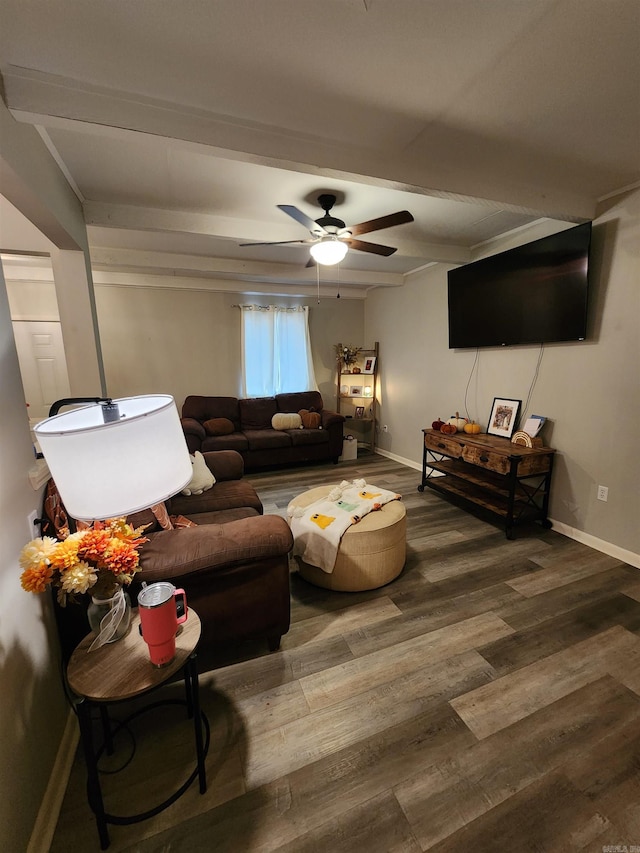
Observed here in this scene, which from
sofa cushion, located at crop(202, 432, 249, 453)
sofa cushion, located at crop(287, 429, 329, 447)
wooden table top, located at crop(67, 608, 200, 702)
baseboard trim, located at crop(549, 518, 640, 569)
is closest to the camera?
wooden table top, located at crop(67, 608, 200, 702)

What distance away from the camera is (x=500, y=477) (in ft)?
10.4

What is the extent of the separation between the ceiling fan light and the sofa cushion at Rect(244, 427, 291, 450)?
2.40 m

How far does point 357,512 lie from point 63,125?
2378 millimetres

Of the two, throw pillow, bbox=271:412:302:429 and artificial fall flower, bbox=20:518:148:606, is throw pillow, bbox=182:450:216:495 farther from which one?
throw pillow, bbox=271:412:302:429

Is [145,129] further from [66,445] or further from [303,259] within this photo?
[303,259]

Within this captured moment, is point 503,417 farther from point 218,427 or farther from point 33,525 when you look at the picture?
point 33,525

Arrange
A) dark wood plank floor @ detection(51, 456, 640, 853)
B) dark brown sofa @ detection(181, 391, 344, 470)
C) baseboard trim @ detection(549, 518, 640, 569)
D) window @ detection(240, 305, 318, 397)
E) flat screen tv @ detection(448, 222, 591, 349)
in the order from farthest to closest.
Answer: window @ detection(240, 305, 318, 397), dark brown sofa @ detection(181, 391, 344, 470), flat screen tv @ detection(448, 222, 591, 349), baseboard trim @ detection(549, 518, 640, 569), dark wood plank floor @ detection(51, 456, 640, 853)

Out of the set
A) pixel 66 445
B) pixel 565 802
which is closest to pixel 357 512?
pixel 565 802

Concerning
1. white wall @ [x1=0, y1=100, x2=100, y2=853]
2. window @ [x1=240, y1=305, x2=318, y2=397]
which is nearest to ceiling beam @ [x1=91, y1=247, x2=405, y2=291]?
window @ [x1=240, y1=305, x2=318, y2=397]

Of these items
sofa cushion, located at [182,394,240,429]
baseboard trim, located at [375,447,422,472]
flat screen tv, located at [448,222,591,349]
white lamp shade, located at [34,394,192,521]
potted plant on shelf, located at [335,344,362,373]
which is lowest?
baseboard trim, located at [375,447,422,472]

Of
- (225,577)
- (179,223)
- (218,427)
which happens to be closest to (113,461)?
(225,577)

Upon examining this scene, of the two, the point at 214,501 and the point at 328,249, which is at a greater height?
the point at 328,249

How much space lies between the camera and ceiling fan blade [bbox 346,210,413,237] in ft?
7.04

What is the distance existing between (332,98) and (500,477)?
303cm
